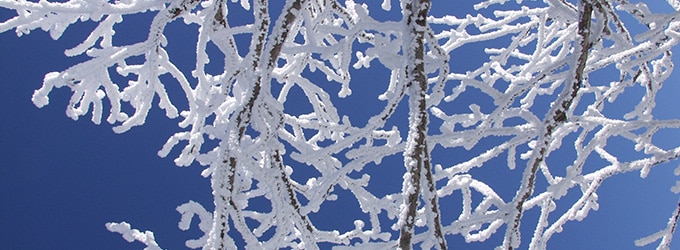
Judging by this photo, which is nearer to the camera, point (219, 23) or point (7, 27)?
point (7, 27)

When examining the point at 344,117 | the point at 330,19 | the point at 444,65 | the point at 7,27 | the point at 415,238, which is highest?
the point at 330,19

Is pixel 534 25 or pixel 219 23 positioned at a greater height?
pixel 534 25

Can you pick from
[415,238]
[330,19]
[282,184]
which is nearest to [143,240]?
[282,184]

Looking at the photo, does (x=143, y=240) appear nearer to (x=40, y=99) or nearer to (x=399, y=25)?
(x=40, y=99)

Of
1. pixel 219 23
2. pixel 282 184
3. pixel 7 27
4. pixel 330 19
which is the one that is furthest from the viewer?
pixel 330 19

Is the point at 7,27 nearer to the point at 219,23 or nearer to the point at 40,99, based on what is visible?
the point at 40,99

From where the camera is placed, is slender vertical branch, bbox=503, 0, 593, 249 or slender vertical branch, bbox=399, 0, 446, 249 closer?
slender vertical branch, bbox=399, 0, 446, 249

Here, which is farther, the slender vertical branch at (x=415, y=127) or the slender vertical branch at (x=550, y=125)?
the slender vertical branch at (x=550, y=125)

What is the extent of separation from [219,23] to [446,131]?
0.90 metres

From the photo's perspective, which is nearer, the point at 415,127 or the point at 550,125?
the point at 415,127

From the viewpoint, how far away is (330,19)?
305 centimetres

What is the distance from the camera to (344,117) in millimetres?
2160

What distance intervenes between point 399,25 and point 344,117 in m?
0.61

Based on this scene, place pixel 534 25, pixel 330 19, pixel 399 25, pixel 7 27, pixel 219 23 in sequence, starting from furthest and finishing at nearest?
pixel 534 25
pixel 330 19
pixel 219 23
pixel 7 27
pixel 399 25
